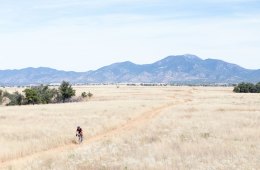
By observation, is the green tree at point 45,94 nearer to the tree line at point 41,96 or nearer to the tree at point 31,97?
the tree line at point 41,96

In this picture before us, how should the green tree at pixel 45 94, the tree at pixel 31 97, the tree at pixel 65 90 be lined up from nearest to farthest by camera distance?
the tree at pixel 31 97
the green tree at pixel 45 94
the tree at pixel 65 90

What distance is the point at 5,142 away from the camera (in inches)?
1181

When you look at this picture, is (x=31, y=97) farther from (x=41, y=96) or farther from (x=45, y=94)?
(x=45, y=94)

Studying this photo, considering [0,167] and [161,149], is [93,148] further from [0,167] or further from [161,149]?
[0,167]

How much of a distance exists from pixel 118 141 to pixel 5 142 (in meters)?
7.49

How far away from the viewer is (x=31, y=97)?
101250 millimetres

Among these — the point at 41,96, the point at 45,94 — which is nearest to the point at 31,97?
the point at 41,96

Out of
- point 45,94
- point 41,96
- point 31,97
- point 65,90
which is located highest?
point 65,90

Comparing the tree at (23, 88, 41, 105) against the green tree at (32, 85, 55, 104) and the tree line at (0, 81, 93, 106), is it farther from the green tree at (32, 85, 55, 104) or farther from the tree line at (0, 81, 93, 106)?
the green tree at (32, 85, 55, 104)

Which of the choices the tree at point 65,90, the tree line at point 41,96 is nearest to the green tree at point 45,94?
the tree line at point 41,96

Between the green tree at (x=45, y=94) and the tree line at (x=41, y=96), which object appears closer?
the tree line at (x=41, y=96)

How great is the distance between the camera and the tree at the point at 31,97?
10106 centimetres

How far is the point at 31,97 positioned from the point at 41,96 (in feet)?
25.3

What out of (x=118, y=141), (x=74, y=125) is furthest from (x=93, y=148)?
(x=74, y=125)
